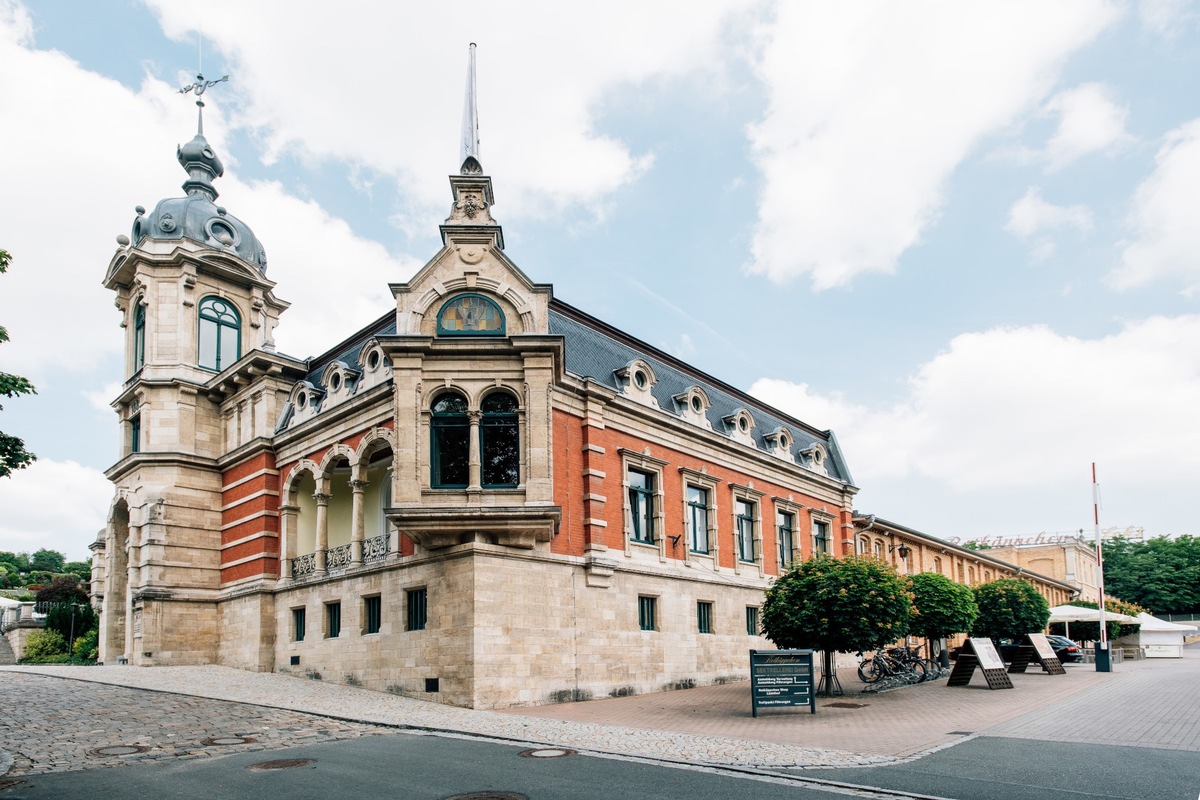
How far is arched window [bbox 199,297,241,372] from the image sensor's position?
33.7 metres

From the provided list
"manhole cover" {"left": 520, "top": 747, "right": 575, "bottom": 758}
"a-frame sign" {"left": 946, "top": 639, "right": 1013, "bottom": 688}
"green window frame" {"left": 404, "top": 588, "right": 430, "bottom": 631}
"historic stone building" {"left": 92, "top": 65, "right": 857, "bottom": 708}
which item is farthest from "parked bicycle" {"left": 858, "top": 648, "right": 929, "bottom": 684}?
"manhole cover" {"left": 520, "top": 747, "right": 575, "bottom": 758}

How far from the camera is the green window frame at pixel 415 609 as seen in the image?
898 inches

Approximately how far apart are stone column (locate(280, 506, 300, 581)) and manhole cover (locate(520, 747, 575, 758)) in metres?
16.7

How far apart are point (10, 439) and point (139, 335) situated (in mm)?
21703

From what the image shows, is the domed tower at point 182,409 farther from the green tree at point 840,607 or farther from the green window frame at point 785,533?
the green window frame at point 785,533

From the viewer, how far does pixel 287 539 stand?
94.9ft

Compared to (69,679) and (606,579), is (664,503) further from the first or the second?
(69,679)

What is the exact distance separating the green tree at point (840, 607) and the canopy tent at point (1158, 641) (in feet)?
102

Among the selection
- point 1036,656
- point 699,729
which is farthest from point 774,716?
point 1036,656

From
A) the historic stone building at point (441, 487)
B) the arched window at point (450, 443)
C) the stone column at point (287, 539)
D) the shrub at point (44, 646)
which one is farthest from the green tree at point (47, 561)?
the arched window at point (450, 443)

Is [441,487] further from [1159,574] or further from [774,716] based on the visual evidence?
[1159,574]

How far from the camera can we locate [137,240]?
34.1 m

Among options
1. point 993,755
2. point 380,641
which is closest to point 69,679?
point 380,641

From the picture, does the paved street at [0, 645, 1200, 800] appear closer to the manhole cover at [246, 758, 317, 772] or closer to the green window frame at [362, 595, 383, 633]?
the manhole cover at [246, 758, 317, 772]
